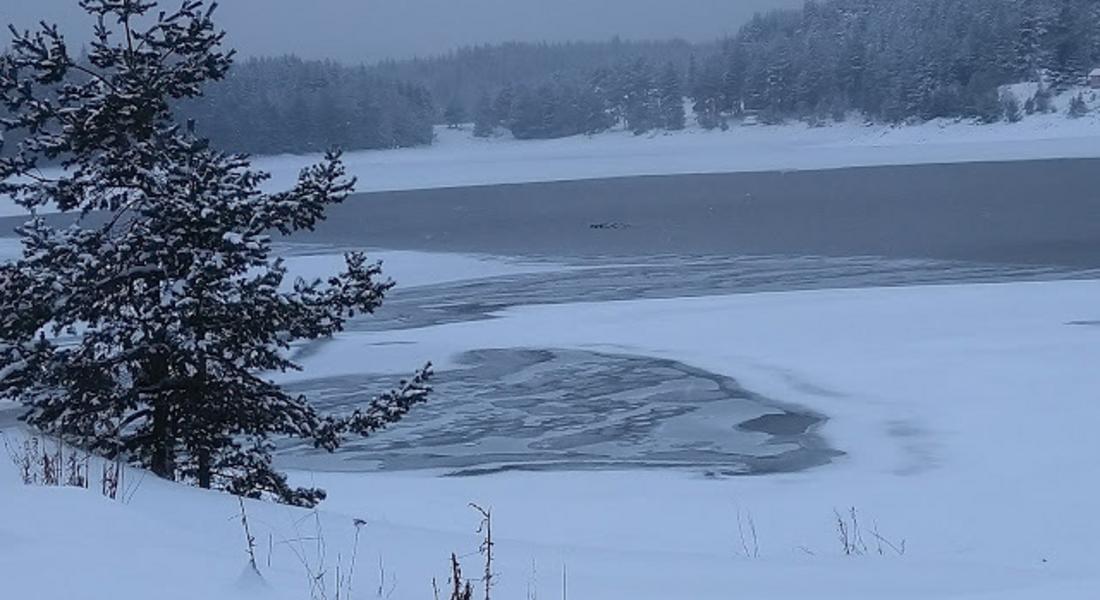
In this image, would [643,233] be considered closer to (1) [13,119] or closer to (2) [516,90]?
(1) [13,119]

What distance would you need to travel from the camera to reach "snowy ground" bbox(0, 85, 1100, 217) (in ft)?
254

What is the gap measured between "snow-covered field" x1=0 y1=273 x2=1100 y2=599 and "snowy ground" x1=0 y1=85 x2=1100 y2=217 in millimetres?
49126

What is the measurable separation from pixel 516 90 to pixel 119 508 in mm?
135756

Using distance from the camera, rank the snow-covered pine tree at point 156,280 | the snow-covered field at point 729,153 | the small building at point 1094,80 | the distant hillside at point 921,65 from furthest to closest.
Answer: the distant hillside at point 921,65 < the small building at point 1094,80 < the snow-covered field at point 729,153 < the snow-covered pine tree at point 156,280

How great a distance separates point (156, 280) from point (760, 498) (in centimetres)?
556

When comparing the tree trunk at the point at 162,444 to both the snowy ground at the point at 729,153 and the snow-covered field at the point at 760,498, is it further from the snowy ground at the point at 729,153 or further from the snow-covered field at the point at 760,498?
the snowy ground at the point at 729,153

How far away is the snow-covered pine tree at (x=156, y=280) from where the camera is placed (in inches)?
380

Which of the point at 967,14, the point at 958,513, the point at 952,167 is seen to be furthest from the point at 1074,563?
the point at 967,14

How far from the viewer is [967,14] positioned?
127 meters

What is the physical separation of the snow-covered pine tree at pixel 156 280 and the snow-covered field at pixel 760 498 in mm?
1304

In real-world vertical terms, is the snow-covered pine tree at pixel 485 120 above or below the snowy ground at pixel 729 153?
above

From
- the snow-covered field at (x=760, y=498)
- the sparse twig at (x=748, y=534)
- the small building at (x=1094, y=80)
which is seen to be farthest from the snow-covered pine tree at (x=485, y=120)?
the sparse twig at (x=748, y=534)

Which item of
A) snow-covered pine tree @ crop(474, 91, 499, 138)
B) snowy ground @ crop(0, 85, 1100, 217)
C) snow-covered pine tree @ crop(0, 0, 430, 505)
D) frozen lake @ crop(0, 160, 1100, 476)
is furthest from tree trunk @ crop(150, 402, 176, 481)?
snow-covered pine tree @ crop(474, 91, 499, 138)

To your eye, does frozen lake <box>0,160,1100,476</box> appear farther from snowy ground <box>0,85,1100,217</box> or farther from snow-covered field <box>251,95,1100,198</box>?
snowy ground <box>0,85,1100,217</box>
